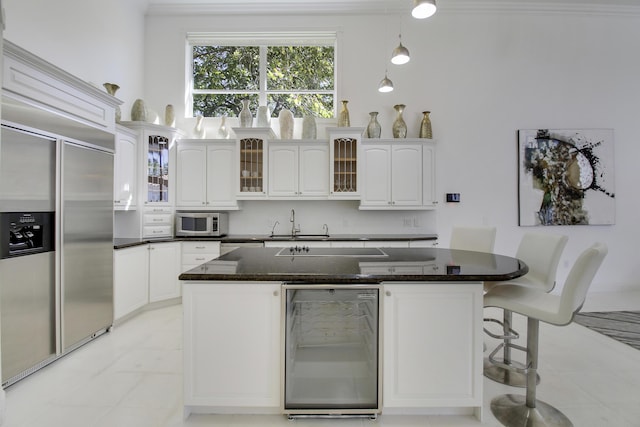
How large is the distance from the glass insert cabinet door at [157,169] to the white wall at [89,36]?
2.09 ft

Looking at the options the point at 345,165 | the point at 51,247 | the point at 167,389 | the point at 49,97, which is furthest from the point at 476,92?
the point at 51,247

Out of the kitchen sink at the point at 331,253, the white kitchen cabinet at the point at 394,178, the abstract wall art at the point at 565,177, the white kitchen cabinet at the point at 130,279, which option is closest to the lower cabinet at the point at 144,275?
the white kitchen cabinet at the point at 130,279

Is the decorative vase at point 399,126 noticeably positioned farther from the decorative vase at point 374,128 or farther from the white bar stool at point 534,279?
the white bar stool at point 534,279

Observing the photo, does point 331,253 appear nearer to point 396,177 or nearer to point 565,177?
point 396,177

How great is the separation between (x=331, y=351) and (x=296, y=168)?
2689 mm

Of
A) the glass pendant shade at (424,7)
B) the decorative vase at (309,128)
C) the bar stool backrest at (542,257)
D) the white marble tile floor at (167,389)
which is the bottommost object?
the white marble tile floor at (167,389)

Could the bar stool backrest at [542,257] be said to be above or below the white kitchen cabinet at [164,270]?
above

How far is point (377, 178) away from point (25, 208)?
3503mm

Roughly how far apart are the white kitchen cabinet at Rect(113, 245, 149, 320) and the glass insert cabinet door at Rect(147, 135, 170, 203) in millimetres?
732

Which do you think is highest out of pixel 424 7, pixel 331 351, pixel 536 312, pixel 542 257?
pixel 424 7

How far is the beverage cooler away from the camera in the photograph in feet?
5.41

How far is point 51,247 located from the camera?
225 cm

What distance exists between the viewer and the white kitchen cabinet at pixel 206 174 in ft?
13.2

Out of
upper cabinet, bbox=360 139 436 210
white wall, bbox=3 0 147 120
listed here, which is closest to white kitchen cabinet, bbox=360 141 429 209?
upper cabinet, bbox=360 139 436 210
